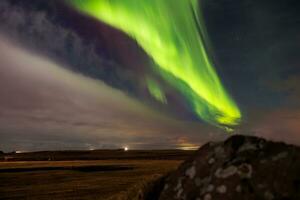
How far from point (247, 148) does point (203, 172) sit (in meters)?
1.21

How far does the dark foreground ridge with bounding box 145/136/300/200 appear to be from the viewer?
8.84 m

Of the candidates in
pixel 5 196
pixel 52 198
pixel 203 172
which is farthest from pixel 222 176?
pixel 5 196

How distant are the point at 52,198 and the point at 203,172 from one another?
19932 mm

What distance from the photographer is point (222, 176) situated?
31.7ft

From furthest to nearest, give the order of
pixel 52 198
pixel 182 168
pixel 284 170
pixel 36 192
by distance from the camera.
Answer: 1. pixel 36 192
2. pixel 52 198
3. pixel 182 168
4. pixel 284 170

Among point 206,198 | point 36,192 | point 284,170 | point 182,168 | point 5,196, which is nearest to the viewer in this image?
point 284,170

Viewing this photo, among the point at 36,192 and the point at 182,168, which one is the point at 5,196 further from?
the point at 182,168

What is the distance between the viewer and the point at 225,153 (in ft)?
33.2

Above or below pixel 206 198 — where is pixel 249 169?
above

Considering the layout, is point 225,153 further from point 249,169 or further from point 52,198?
point 52,198

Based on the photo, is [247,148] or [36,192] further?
[36,192]

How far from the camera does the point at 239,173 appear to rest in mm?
9406

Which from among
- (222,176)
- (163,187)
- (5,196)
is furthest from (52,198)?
(222,176)

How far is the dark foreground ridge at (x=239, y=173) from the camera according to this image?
8.84 meters
